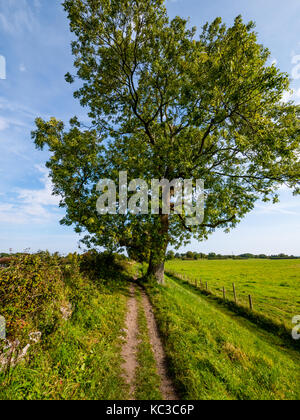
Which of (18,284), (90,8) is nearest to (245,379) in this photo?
(18,284)

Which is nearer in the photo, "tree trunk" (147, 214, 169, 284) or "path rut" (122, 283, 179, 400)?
"path rut" (122, 283, 179, 400)

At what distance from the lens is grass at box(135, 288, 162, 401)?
15.7 feet

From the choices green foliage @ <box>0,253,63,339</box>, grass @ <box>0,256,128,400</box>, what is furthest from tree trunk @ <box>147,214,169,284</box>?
green foliage @ <box>0,253,63,339</box>

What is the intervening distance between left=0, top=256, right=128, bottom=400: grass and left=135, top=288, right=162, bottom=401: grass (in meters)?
0.46

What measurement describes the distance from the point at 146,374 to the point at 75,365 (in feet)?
7.01

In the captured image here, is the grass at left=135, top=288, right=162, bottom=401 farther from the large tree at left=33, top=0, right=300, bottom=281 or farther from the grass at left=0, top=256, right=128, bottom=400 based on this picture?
the large tree at left=33, top=0, right=300, bottom=281

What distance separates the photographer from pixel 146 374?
18.1 ft

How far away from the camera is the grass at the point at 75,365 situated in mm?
4102

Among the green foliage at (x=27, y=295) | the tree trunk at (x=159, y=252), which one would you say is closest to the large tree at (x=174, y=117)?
the tree trunk at (x=159, y=252)

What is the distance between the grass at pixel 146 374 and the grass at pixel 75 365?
46 centimetres

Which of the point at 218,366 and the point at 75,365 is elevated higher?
the point at 75,365

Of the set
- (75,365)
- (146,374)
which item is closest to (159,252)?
(146,374)

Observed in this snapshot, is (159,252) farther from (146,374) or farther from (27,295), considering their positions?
(27,295)
